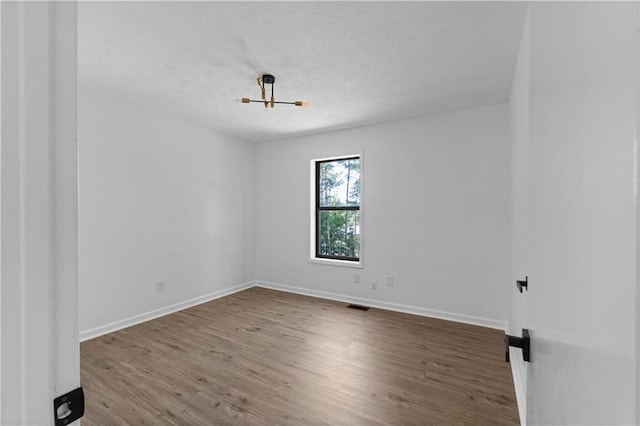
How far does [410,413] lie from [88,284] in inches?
124

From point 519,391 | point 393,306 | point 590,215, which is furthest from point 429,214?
point 590,215

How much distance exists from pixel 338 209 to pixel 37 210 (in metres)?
4.03

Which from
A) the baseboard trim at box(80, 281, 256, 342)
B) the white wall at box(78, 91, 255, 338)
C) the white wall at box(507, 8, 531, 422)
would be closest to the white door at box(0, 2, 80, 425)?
the white wall at box(507, 8, 531, 422)

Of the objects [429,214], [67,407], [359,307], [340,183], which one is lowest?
[359,307]

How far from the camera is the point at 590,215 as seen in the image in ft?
1.14

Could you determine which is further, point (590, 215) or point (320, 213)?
point (320, 213)

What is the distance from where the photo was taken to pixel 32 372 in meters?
0.44

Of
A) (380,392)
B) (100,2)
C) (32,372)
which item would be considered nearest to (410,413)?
(380,392)

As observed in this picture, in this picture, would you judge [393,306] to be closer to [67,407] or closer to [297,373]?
[297,373]

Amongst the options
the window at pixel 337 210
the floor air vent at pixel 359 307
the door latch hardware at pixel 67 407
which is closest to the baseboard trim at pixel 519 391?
the floor air vent at pixel 359 307

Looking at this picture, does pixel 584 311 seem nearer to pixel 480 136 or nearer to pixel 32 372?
pixel 32 372

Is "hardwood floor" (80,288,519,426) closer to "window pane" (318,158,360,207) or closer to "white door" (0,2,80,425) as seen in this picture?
"white door" (0,2,80,425)

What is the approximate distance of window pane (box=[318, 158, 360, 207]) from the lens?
14.1 feet

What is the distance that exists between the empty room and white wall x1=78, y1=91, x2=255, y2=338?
0.09 ft
